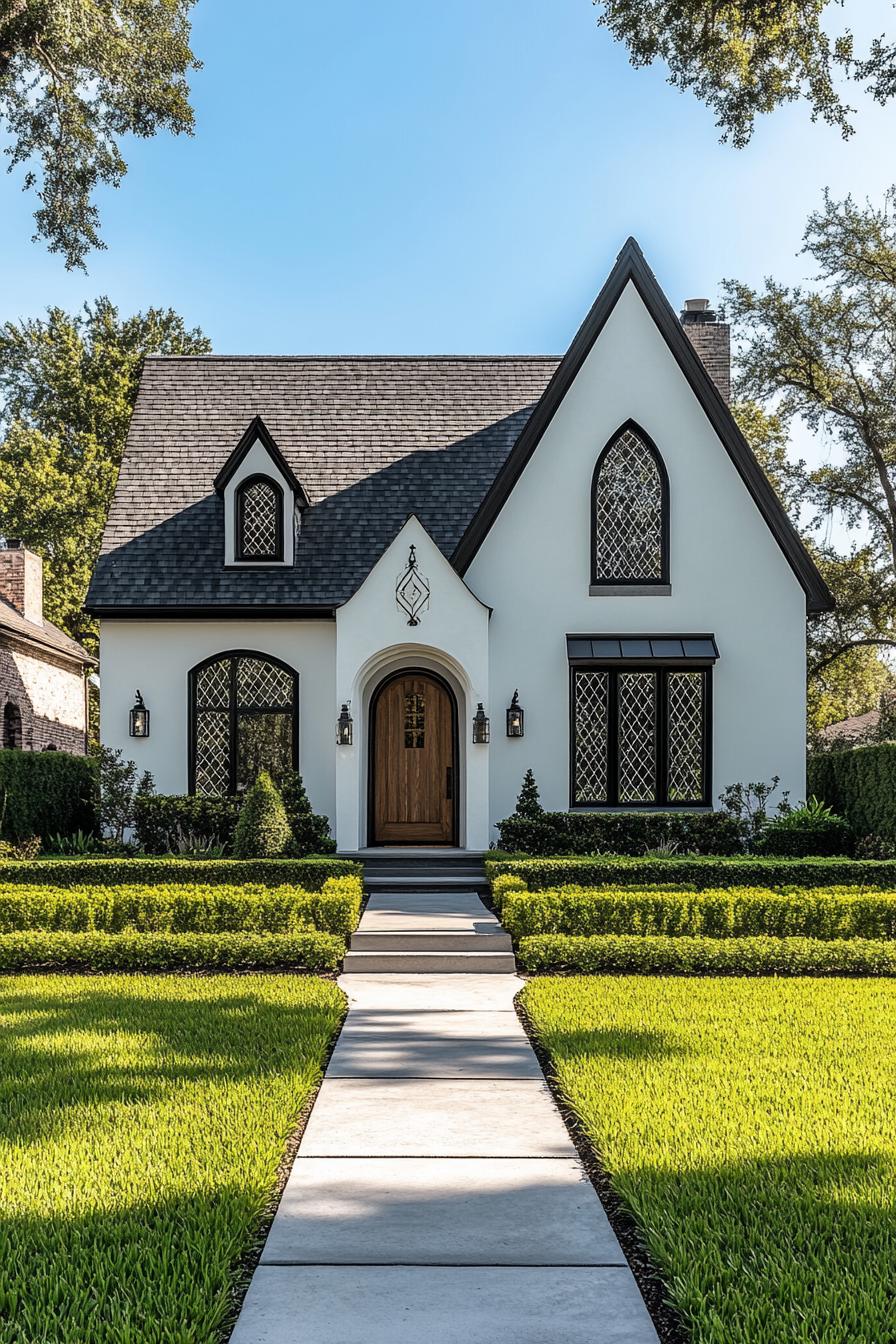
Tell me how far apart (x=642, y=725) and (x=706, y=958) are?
8.51 m

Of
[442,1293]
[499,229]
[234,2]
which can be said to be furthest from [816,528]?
[442,1293]

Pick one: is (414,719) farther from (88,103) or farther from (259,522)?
(88,103)

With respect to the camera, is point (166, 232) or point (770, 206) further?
point (166, 232)

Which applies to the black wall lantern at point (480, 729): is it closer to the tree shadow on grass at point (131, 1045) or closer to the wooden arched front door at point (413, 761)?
the wooden arched front door at point (413, 761)

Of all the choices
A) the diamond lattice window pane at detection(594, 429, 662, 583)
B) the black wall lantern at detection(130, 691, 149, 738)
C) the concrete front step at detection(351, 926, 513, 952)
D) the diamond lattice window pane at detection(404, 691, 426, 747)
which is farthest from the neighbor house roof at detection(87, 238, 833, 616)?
the concrete front step at detection(351, 926, 513, 952)

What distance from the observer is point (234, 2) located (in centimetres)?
1662

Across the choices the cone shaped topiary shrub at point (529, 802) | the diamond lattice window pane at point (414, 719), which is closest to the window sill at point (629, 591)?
the cone shaped topiary shrub at point (529, 802)

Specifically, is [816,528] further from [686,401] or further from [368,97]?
[368,97]

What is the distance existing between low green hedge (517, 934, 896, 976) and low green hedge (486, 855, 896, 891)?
9.46ft

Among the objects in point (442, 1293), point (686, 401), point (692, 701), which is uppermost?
point (686, 401)

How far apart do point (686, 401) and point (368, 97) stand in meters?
6.71

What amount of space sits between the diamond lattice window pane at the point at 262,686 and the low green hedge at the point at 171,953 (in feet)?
28.0

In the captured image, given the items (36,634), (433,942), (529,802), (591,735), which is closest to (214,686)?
(529,802)

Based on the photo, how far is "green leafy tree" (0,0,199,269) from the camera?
1936 centimetres
